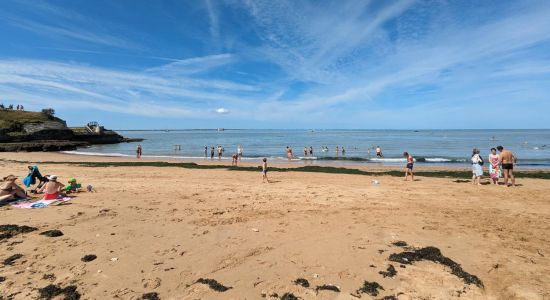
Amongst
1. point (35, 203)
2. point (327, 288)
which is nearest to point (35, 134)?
point (35, 203)

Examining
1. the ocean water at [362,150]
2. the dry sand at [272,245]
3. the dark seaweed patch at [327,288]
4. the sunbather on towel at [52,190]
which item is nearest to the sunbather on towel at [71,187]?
the dry sand at [272,245]

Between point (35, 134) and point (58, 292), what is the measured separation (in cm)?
6401

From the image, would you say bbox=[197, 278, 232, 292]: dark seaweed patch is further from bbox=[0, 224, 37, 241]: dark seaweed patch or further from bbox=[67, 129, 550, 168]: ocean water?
bbox=[67, 129, 550, 168]: ocean water

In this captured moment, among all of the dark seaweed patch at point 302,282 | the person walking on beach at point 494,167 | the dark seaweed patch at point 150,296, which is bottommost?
the dark seaweed patch at point 150,296

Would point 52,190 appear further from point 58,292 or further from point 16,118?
point 16,118

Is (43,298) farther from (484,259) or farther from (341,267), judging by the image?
(484,259)

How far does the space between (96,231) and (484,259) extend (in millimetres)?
8417

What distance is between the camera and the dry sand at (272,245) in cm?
512

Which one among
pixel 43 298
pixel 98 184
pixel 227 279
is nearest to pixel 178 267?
pixel 227 279

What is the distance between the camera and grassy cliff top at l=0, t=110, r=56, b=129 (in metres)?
55.1

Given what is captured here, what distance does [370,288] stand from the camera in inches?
199

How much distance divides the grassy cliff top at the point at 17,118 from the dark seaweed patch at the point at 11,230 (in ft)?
195

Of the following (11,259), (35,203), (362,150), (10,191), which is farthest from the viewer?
(362,150)

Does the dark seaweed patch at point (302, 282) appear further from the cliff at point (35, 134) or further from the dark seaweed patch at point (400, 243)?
the cliff at point (35, 134)
